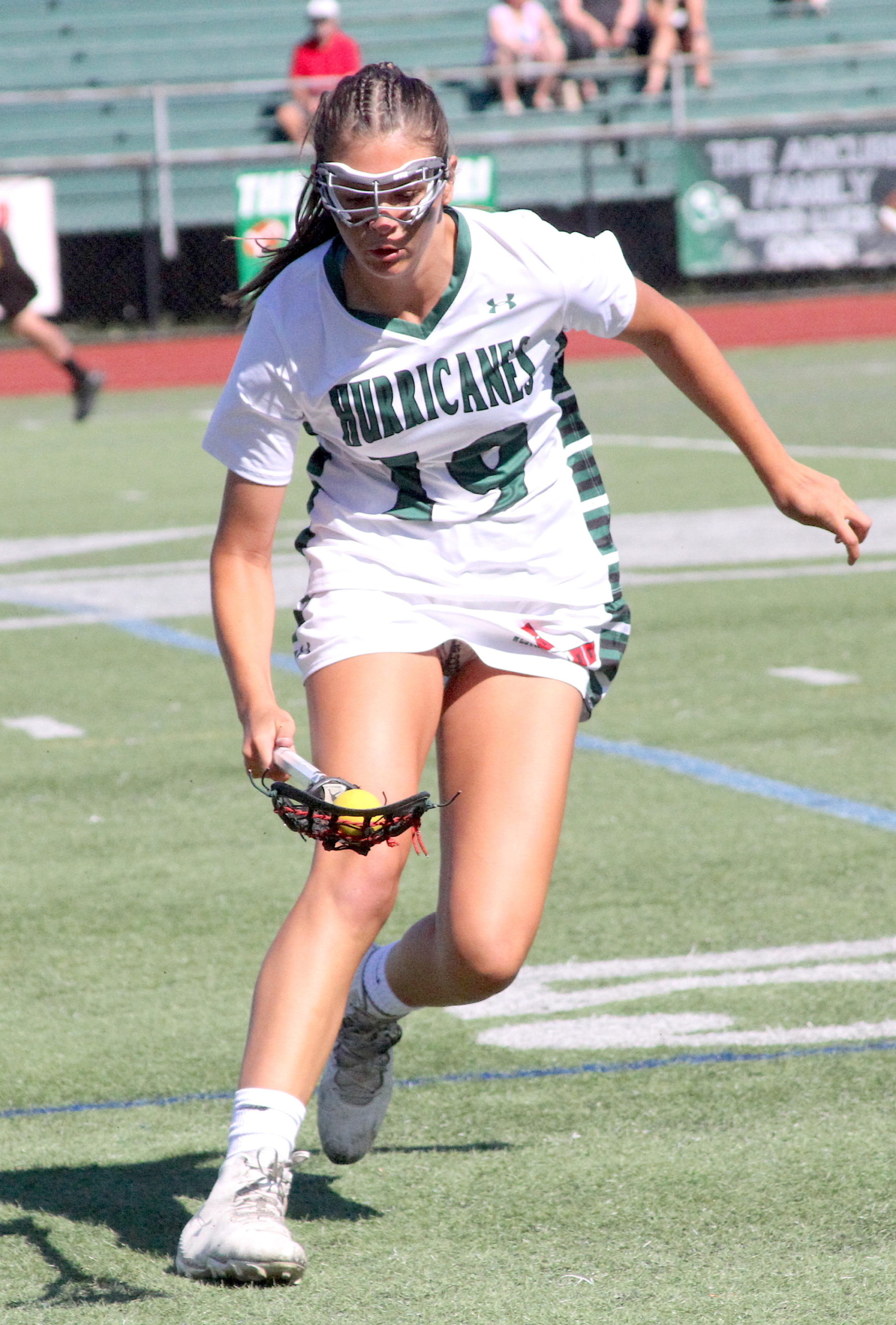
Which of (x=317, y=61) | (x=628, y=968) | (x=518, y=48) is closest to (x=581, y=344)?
(x=518, y=48)

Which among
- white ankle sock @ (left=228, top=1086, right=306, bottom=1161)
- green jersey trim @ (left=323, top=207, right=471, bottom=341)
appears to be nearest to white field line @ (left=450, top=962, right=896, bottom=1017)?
Answer: white ankle sock @ (left=228, top=1086, right=306, bottom=1161)

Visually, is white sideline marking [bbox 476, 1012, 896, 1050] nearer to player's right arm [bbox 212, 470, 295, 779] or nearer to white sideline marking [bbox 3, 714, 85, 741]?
player's right arm [bbox 212, 470, 295, 779]

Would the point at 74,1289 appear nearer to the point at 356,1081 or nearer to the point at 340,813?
the point at 356,1081

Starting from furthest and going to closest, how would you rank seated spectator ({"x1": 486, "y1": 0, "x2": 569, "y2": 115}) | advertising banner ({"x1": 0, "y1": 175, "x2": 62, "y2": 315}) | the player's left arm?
seated spectator ({"x1": 486, "y1": 0, "x2": 569, "y2": 115}) → advertising banner ({"x1": 0, "y1": 175, "x2": 62, "y2": 315}) → the player's left arm

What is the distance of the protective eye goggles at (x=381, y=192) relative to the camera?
3402mm

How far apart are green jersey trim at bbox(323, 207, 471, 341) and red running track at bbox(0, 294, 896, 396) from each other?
18.4 m

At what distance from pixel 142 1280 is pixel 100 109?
23760 millimetres

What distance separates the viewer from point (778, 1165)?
3.63 meters

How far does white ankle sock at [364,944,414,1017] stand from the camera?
382cm

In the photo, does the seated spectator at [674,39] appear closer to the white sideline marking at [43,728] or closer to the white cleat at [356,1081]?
the white sideline marking at [43,728]

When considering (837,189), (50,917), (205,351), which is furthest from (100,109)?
(50,917)

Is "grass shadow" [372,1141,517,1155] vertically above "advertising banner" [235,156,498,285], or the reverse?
"grass shadow" [372,1141,517,1155]

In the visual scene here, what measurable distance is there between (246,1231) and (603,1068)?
3.98 ft

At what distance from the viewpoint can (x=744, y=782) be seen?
20.9 ft
